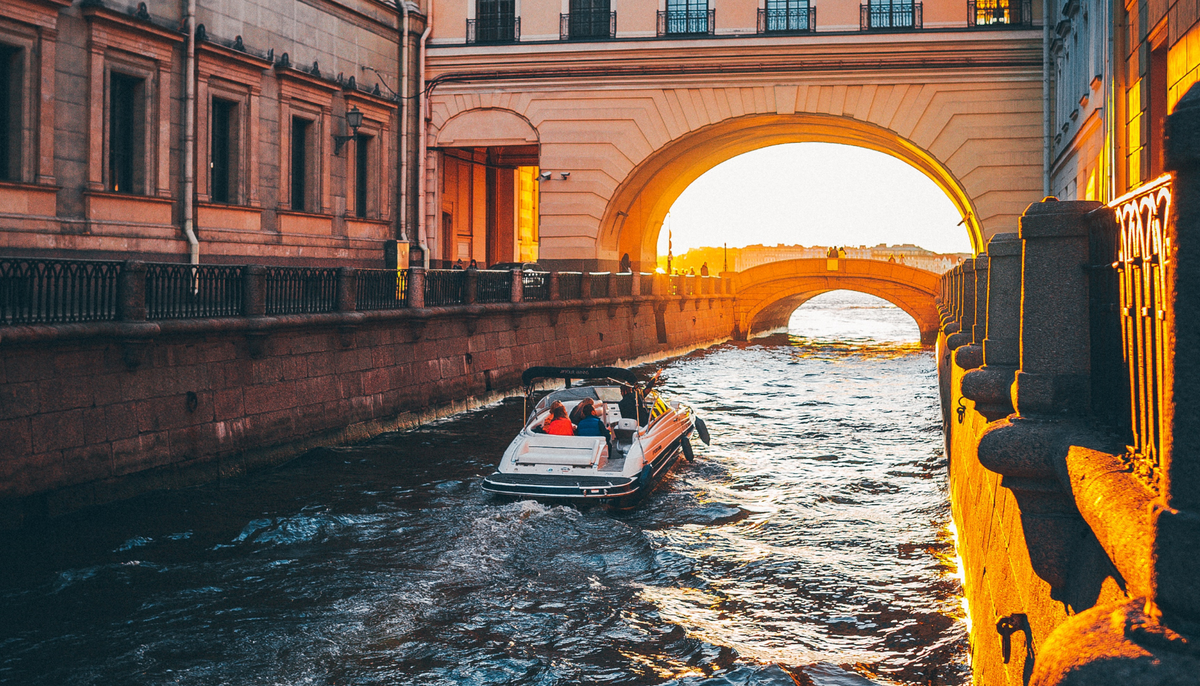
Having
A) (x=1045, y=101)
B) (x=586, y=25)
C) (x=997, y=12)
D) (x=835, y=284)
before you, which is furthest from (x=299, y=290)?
(x=835, y=284)

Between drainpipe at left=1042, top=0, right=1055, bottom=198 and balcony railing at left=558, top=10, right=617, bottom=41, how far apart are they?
34.1 ft

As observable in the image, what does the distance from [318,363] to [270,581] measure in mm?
6603

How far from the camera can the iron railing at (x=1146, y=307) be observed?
2.39 metres

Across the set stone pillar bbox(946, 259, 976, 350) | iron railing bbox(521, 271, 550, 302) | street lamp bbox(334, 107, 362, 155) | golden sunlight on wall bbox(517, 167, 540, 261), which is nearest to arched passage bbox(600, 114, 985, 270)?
iron railing bbox(521, 271, 550, 302)

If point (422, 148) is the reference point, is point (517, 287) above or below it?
below

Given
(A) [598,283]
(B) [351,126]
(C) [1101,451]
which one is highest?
(B) [351,126]

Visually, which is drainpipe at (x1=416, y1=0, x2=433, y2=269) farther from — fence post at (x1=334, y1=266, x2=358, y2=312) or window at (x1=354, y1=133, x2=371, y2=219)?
fence post at (x1=334, y1=266, x2=358, y2=312)

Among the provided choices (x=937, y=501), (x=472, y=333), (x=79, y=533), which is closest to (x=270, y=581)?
(x=79, y=533)

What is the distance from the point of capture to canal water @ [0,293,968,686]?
687cm

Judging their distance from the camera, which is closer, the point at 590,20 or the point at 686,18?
the point at 686,18

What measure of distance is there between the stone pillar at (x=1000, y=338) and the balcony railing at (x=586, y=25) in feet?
72.4

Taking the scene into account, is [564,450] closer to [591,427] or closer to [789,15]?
[591,427]

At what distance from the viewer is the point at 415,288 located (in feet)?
57.7

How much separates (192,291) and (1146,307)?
11.3 metres
